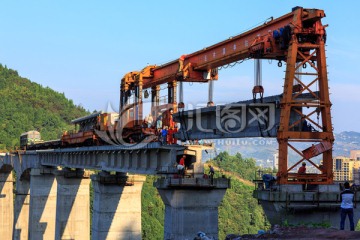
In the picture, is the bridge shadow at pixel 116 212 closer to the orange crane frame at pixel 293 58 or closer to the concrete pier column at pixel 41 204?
the orange crane frame at pixel 293 58

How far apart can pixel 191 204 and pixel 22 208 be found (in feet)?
150

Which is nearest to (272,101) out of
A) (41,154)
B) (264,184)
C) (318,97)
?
(318,97)

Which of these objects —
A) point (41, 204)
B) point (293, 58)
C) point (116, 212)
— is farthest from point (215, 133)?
point (41, 204)

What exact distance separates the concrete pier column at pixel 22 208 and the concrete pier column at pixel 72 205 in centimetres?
1456

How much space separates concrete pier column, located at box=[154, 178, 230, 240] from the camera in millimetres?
26391

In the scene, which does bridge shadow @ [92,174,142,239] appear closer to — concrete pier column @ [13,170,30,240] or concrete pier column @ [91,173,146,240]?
concrete pier column @ [91,173,146,240]

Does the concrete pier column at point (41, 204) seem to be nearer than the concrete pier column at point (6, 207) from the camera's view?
Yes

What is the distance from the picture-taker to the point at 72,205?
176ft

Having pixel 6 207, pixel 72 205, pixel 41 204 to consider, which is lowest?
pixel 6 207

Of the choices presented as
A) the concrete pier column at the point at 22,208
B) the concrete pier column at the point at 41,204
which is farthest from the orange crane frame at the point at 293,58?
the concrete pier column at the point at 22,208

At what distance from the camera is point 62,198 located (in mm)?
53375

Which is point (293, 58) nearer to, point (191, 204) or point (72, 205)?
point (191, 204)

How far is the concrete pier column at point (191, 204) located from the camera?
1039 inches

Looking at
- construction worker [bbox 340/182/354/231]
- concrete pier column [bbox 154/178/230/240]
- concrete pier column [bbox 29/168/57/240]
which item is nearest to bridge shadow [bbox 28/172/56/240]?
concrete pier column [bbox 29/168/57/240]
